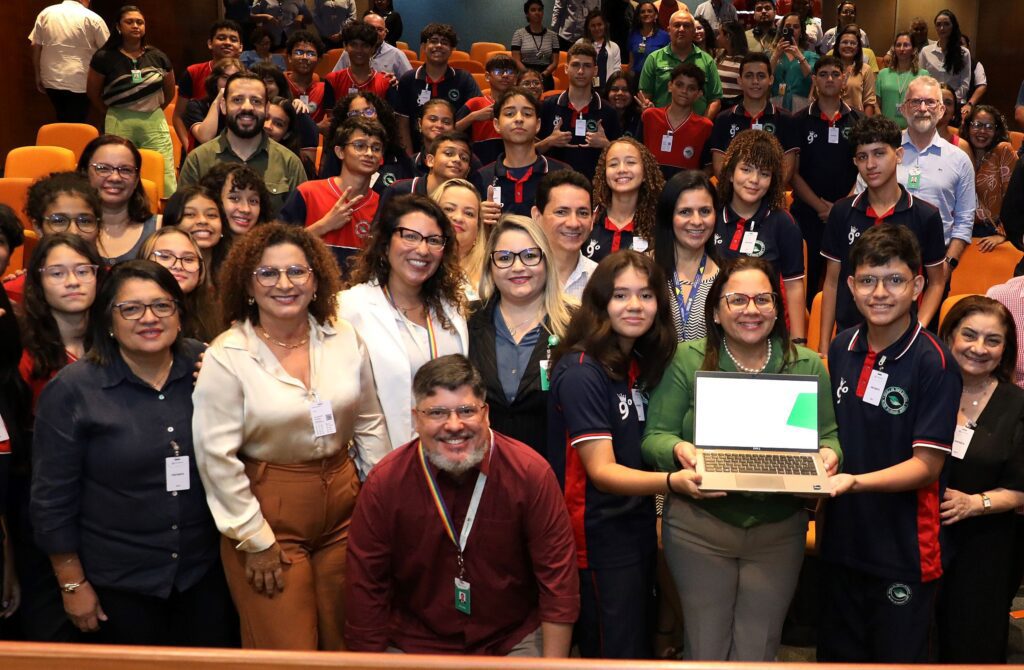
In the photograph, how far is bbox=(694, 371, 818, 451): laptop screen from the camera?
2.74 metres

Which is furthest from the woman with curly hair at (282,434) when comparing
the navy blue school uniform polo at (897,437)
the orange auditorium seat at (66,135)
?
the orange auditorium seat at (66,135)

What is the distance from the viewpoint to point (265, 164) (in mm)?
5059

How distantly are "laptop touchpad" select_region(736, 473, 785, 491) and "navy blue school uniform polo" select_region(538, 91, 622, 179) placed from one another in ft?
13.0

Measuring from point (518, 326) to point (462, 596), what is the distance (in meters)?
0.97

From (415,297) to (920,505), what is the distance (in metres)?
1.68

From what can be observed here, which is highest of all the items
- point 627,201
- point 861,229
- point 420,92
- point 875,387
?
point 420,92

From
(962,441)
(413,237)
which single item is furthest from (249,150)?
(962,441)

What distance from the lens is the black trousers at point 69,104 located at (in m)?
7.37

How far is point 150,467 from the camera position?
9.08 ft

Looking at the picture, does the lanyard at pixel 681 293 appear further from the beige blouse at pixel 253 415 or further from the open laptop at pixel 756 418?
the beige blouse at pixel 253 415

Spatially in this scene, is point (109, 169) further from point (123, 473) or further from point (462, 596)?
point (462, 596)

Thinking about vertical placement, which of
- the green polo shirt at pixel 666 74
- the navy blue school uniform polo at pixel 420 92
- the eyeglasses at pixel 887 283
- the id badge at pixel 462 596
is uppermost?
the green polo shirt at pixel 666 74

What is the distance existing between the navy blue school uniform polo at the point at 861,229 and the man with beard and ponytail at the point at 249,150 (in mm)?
2582

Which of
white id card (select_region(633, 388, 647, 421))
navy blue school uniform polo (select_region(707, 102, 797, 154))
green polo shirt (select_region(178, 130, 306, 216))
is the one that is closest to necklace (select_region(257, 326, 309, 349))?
white id card (select_region(633, 388, 647, 421))
